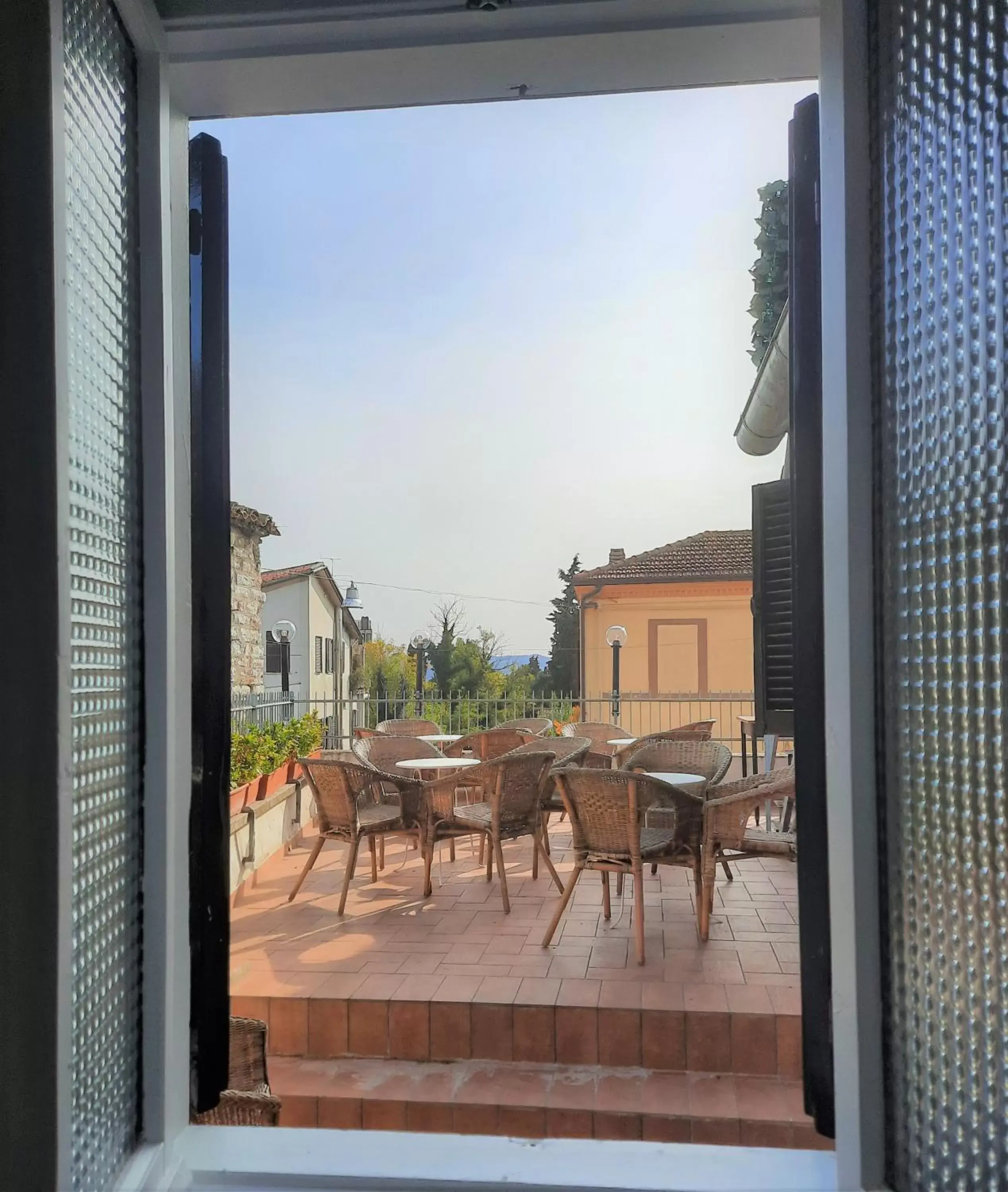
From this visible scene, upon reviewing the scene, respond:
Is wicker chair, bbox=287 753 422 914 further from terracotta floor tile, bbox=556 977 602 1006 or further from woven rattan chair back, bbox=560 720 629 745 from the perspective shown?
woven rattan chair back, bbox=560 720 629 745

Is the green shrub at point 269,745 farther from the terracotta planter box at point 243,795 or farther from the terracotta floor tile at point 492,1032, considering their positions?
the terracotta floor tile at point 492,1032

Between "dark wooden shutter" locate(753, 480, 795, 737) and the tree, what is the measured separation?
14.1 metres

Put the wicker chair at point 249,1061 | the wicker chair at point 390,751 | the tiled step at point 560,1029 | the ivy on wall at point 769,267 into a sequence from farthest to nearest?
the wicker chair at point 390,751
the ivy on wall at point 769,267
the tiled step at point 560,1029
the wicker chair at point 249,1061

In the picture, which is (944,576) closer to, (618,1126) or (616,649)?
(618,1126)

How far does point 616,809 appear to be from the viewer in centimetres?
383

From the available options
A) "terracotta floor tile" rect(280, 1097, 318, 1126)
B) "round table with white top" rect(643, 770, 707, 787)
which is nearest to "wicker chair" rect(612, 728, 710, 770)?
"round table with white top" rect(643, 770, 707, 787)

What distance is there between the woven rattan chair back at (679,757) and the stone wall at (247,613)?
14.4 ft

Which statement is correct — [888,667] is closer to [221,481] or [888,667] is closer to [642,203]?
[221,481]

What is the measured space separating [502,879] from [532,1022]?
1.37 metres

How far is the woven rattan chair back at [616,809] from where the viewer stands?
3771mm

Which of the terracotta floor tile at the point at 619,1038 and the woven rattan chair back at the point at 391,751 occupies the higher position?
the woven rattan chair back at the point at 391,751

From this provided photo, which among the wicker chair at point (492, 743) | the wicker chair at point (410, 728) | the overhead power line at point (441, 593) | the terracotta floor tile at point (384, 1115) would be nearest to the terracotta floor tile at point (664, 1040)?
the terracotta floor tile at point (384, 1115)

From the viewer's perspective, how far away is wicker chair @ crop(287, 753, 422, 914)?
448 cm

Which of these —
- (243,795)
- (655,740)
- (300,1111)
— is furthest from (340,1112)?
(655,740)
